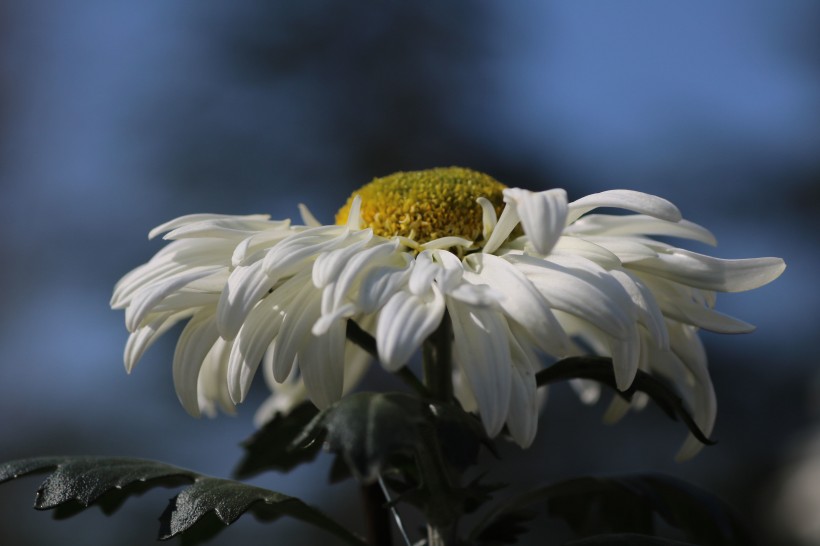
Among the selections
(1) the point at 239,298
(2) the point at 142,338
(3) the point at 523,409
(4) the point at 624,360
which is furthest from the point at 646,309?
(2) the point at 142,338

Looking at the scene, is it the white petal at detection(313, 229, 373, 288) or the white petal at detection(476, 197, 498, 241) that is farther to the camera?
the white petal at detection(476, 197, 498, 241)

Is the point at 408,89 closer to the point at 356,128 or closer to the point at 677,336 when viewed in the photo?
the point at 356,128

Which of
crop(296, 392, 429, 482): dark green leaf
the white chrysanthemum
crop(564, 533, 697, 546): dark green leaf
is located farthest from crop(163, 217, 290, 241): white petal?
crop(564, 533, 697, 546): dark green leaf

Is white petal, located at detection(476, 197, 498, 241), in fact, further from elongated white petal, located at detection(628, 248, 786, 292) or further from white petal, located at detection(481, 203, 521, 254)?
elongated white petal, located at detection(628, 248, 786, 292)

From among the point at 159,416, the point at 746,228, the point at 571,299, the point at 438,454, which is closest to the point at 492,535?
the point at 438,454

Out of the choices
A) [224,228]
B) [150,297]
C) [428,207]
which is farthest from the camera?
[428,207]

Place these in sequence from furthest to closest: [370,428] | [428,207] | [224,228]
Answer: [428,207], [224,228], [370,428]

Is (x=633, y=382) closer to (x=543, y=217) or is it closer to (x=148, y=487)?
(x=543, y=217)
